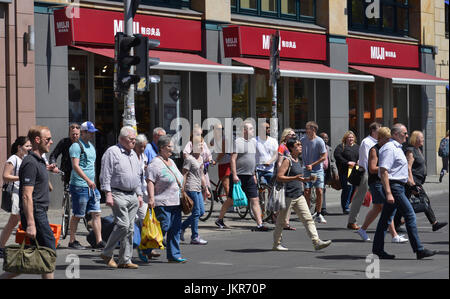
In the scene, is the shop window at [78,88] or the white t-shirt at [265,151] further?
the shop window at [78,88]

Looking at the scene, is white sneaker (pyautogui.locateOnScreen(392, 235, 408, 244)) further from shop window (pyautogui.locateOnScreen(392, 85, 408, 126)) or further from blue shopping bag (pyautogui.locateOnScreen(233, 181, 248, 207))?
shop window (pyautogui.locateOnScreen(392, 85, 408, 126))

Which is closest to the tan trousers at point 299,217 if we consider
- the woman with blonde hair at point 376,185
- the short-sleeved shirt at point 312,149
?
the woman with blonde hair at point 376,185

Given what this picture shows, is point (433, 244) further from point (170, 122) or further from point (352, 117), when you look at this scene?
point (352, 117)

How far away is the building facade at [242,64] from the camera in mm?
18438

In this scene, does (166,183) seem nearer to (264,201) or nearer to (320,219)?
(264,201)

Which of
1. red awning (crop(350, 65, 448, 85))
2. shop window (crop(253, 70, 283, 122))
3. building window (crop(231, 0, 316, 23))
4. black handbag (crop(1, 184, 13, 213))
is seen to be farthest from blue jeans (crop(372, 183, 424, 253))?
red awning (crop(350, 65, 448, 85))

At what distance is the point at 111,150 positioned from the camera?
33.9ft

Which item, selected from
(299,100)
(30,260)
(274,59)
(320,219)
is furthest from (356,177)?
(299,100)

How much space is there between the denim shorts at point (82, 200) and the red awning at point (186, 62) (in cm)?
707

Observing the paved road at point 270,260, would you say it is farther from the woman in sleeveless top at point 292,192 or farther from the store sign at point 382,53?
the store sign at point 382,53

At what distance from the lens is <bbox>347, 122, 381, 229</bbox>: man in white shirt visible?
14477 mm

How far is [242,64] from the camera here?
23281 mm

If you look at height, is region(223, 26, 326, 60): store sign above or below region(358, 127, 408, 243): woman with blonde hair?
above

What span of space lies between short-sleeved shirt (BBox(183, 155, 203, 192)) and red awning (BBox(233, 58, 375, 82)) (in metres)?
10.2
